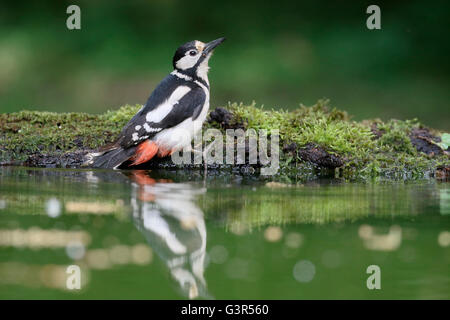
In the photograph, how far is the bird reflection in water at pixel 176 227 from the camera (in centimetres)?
268

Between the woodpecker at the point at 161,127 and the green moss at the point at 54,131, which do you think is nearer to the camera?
the woodpecker at the point at 161,127

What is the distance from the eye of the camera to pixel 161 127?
6.09 m

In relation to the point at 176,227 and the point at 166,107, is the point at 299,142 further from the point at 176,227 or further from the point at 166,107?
the point at 176,227

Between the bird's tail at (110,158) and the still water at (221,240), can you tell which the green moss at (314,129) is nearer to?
the still water at (221,240)

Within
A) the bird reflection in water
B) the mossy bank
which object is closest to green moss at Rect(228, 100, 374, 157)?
the mossy bank

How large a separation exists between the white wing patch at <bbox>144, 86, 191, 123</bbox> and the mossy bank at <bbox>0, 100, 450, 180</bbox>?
0.42 m

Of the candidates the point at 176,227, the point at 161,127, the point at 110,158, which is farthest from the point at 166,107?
the point at 176,227

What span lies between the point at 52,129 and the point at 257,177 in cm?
224

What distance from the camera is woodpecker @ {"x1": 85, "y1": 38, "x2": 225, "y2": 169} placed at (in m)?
6.03

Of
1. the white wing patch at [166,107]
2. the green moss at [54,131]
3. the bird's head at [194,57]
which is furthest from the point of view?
the bird's head at [194,57]

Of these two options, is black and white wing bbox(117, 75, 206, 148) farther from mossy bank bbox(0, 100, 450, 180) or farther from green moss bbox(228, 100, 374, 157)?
green moss bbox(228, 100, 374, 157)

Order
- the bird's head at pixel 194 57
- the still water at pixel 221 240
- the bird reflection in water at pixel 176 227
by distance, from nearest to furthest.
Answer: the still water at pixel 221 240 → the bird reflection in water at pixel 176 227 → the bird's head at pixel 194 57

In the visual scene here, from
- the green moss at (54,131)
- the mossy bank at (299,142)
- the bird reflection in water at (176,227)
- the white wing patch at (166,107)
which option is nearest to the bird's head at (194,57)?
the white wing patch at (166,107)
